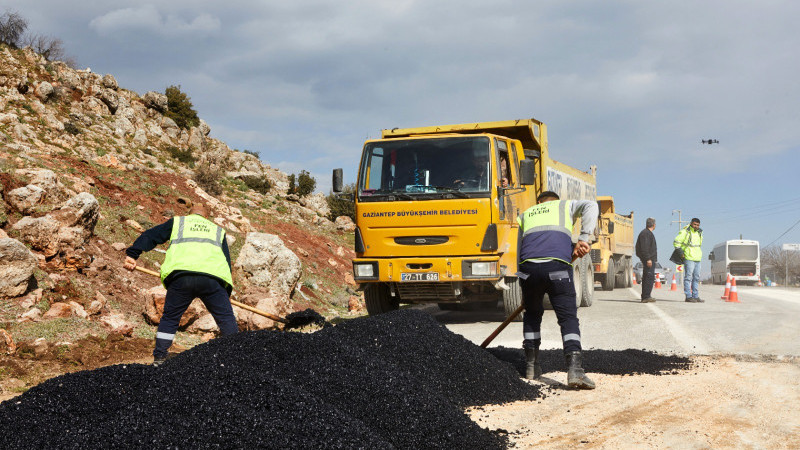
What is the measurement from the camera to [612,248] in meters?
19.4

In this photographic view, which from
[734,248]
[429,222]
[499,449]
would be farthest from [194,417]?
[734,248]

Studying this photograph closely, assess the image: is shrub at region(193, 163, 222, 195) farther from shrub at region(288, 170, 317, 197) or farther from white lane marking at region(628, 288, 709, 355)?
white lane marking at region(628, 288, 709, 355)

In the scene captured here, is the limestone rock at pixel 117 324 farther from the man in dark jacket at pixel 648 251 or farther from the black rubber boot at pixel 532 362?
the man in dark jacket at pixel 648 251

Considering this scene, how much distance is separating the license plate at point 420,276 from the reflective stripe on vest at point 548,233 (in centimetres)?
318

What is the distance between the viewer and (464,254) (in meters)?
9.12

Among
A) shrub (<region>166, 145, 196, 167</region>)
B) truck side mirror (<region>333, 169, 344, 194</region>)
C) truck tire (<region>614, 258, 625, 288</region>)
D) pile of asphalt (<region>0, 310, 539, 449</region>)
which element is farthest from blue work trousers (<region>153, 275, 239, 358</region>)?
shrub (<region>166, 145, 196, 167</region>)

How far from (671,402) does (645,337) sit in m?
4.17

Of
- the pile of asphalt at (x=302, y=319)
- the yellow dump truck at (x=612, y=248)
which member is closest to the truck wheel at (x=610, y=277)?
the yellow dump truck at (x=612, y=248)

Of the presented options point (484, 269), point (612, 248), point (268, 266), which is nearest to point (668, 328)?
point (484, 269)

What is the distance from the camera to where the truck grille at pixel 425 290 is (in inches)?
372

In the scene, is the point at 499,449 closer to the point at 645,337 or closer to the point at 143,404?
the point at 143,404

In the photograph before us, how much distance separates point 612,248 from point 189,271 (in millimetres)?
16195

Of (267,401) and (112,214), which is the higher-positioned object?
(112,214)

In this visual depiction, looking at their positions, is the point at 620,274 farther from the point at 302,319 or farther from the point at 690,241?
the point at 302,319
